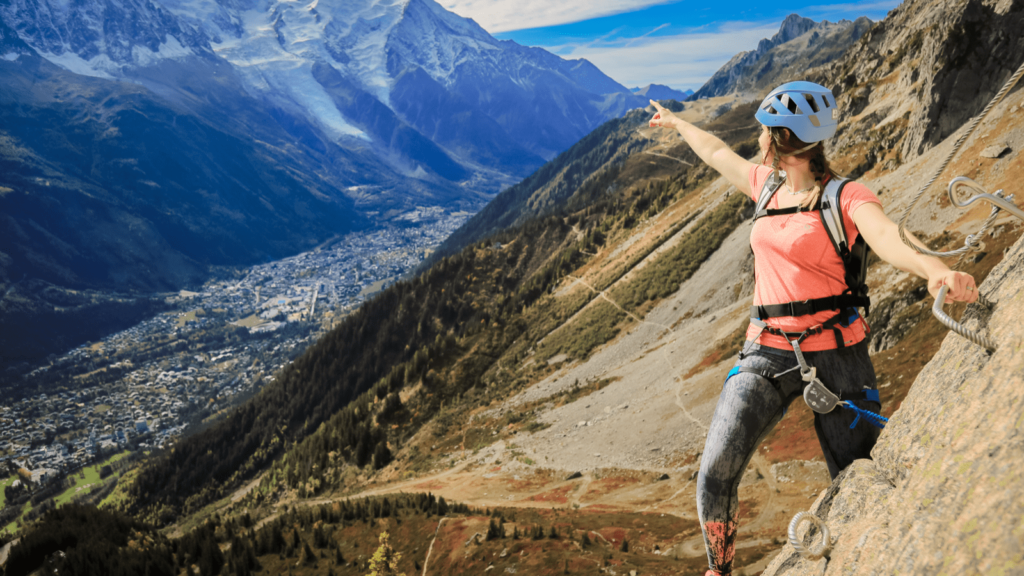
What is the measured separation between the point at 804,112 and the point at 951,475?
122 inches

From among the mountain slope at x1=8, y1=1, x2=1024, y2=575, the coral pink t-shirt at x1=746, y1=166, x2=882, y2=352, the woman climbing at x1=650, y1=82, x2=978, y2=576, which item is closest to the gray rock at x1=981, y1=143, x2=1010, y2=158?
the mountain slope at x1=8, y1=1, x2=1024, y2=575

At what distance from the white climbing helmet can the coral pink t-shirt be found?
0.60 metres

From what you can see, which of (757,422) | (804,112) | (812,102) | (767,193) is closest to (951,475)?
(757,422)

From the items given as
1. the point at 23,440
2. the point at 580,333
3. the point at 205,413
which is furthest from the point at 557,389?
the point at 23,440

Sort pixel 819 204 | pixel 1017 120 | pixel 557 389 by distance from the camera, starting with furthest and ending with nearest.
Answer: pixel 557 389, pixel 1017 120, pixel 819 204

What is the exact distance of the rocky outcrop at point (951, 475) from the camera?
2.56 metres

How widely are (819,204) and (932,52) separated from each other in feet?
151

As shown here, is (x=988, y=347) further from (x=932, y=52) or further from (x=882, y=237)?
(x=932, y=52)

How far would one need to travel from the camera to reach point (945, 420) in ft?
11.7

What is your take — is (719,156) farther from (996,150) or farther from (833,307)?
(996,150)

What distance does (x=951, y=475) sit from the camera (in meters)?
3.06

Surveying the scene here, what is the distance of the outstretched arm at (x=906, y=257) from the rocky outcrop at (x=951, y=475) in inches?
24.0

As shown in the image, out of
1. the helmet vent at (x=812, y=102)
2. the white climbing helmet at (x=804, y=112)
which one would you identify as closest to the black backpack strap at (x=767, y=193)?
the white climbing helmet at (x=804, y=112)

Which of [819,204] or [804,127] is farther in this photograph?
[804,127]
